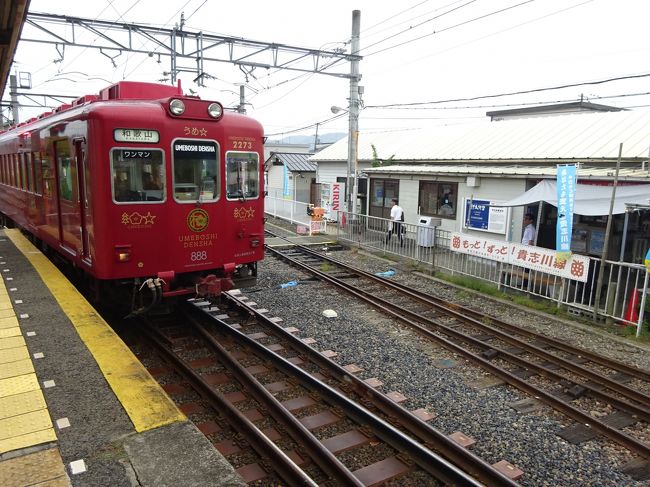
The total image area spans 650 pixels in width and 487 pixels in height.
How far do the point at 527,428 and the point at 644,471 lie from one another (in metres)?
1.06

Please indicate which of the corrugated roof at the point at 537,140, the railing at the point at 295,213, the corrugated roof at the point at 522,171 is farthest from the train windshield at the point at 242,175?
the railing at the point at 295,213

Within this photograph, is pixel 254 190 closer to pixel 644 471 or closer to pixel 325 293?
pixel 325 293

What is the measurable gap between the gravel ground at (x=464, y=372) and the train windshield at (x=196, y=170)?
2733 millimetres

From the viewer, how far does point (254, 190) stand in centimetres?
753

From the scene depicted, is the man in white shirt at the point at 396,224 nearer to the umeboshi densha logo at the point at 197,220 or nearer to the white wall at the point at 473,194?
the white wall at the point at 473,194

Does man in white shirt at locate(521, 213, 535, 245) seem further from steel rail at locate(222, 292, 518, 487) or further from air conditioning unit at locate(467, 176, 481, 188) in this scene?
steel rail at locate(222, 292, 518, 487)

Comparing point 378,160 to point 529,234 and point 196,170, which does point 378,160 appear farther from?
point 196,170

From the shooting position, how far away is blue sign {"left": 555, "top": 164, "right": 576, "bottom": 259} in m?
9.37

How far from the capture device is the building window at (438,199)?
15211 mm

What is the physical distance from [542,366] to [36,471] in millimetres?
6298

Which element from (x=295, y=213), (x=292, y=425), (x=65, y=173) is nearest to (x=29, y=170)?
(x=65, y=173)

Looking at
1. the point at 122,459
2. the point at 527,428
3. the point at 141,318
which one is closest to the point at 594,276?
the point at 527,428

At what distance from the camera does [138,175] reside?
6293 millimetres

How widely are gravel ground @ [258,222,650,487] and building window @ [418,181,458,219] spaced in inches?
177
